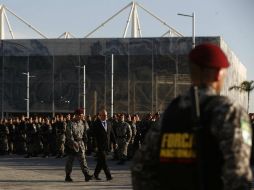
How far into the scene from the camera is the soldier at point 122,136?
19891mm

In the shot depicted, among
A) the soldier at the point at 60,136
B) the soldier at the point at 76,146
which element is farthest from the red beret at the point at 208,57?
the soldier at the point at 60,136

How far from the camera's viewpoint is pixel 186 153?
302 centimetres

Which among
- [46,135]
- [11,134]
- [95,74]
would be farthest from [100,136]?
[95,74]

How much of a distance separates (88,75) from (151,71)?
16.2 feet

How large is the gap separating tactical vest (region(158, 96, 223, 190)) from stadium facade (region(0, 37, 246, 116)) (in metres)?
46.0

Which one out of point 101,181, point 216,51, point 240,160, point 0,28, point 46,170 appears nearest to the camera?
point 240,160

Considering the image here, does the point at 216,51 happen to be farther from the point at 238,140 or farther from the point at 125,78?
the point at 125,78

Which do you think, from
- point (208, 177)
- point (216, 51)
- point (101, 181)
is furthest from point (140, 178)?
point (101, 181)

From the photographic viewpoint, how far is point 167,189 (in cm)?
314

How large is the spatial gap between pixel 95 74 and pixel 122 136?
100 ft

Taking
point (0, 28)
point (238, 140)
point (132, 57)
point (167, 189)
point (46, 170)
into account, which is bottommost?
point (46, 170)

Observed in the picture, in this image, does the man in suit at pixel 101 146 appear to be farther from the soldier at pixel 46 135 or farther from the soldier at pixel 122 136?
the soldier at pixel 46 135

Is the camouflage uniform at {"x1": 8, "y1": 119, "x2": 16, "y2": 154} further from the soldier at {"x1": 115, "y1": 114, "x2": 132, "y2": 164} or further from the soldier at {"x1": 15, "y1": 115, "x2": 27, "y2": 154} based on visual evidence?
the soldier at {"x1": 115, "y1": 114, "x2": 132, "y2": 164}

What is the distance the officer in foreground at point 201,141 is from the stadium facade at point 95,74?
151ft
